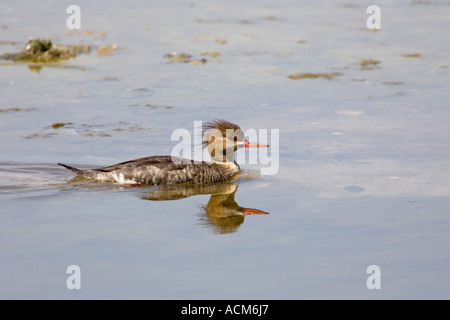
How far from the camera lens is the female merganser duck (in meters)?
8.43

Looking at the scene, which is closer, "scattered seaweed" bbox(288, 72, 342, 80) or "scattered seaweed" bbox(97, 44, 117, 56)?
"scattered seaweed" bbox(288, 72, 342, 80)

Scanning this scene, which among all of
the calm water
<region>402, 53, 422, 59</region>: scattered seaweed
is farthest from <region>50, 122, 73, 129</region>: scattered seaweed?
<region>402, 53, 422, 59</region>: scattered seaweed

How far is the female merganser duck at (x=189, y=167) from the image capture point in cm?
843

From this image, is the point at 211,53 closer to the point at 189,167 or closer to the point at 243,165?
the point at 243,165

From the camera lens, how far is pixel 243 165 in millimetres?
9445

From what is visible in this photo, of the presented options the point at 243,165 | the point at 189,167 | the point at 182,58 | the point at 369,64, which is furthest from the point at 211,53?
the point at 189,167

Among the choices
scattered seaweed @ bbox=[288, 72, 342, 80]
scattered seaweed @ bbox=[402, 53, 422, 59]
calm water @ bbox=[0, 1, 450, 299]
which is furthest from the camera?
scattered seaweed @ bbox=[402, 53, 422, 59]

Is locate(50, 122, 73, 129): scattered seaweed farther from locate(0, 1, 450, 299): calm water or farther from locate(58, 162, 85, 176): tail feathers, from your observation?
locate(58, 162, 85, 176): tail feathers

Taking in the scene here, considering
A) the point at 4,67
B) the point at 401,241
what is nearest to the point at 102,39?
the point at 4,67

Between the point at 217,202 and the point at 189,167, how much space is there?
837 mm

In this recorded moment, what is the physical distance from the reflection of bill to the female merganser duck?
0.44ft

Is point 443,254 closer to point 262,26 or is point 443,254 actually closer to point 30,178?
point 30,178

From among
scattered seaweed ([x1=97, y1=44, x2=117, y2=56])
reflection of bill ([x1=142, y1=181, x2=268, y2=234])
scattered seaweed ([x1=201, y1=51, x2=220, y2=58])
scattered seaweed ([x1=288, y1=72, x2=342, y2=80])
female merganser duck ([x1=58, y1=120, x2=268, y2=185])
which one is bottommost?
reflection of bill ([x1=142, y1=181, x2=268, y2=234])

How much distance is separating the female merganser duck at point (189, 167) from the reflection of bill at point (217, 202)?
0.44ft
